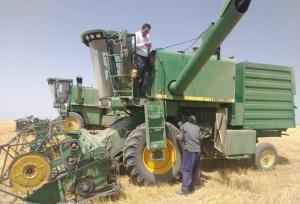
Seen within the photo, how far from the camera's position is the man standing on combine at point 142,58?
7637 mm

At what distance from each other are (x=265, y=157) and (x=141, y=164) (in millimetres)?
3912

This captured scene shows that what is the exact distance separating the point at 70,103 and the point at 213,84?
1002cm

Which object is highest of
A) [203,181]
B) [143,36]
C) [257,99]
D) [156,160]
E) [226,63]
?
[143,36]

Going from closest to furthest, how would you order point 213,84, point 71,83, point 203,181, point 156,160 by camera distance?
point 156,160 < point 203,181 < point 213,84 < point 71,83

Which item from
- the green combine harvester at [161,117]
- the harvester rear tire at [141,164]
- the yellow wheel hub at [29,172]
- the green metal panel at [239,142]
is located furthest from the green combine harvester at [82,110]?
the yellow wheel hub at [29,172]

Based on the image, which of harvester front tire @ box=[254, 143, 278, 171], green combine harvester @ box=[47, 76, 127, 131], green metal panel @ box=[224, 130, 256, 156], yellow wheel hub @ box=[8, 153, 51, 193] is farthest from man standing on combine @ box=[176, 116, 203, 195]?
green combine harvester @ box=[47, 76, 127, 131]

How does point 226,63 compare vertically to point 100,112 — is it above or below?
above

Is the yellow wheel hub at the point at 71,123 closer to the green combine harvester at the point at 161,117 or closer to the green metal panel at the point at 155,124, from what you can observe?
A: the green combine harvester at the point at 161,117

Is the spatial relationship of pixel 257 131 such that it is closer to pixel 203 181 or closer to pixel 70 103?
pixel 203 181

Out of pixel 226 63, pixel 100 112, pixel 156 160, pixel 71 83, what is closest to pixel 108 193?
pixel 156 160

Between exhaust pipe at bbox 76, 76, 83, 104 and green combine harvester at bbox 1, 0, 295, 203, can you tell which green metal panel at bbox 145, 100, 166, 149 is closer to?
green combine harvester at bbox 1, 0, 295, 203

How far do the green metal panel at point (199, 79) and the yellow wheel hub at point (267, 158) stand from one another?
172cm

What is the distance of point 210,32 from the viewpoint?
5836 mm

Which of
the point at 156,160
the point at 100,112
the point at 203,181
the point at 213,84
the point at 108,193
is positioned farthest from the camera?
the point at 100,112
